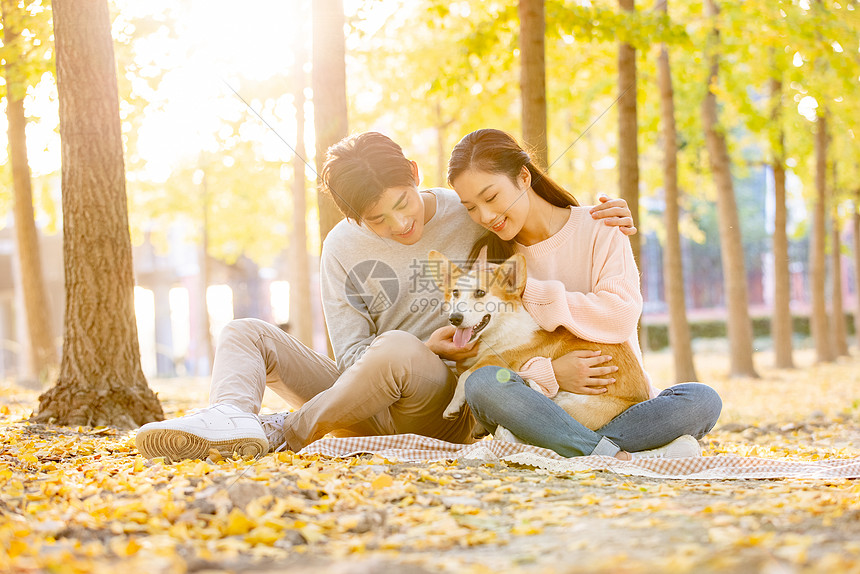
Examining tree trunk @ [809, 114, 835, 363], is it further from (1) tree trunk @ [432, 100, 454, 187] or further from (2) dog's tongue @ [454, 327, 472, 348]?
(2) dog's tongue @ [454, 327, 472, 348]

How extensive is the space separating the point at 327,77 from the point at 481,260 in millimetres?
2088

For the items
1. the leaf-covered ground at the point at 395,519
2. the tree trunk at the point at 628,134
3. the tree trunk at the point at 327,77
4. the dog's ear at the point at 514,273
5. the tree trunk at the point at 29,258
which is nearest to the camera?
the leaf-covered ground at the point at 395,519

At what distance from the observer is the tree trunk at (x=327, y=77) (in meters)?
5.02

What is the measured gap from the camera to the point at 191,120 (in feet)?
28.2

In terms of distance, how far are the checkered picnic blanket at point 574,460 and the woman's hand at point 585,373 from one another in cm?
31

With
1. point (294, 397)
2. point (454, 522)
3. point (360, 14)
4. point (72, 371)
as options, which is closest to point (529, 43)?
point (360, 14)

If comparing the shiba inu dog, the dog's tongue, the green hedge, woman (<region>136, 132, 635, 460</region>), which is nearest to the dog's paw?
the shiba inu dog

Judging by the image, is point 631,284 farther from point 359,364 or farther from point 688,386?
point 359,364

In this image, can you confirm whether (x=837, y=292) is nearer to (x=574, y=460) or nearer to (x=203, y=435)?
(x=574, y=460)

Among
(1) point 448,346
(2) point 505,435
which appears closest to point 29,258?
(1) point 448,346

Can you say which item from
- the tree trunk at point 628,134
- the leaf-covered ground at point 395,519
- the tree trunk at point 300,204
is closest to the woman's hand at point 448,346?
the leaf-covered ground at point 395,519

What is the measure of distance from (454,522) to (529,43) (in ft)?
14.6

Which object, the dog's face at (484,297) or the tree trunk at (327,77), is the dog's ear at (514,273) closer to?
the dog's face at (484,297)

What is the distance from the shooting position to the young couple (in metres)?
3.31
